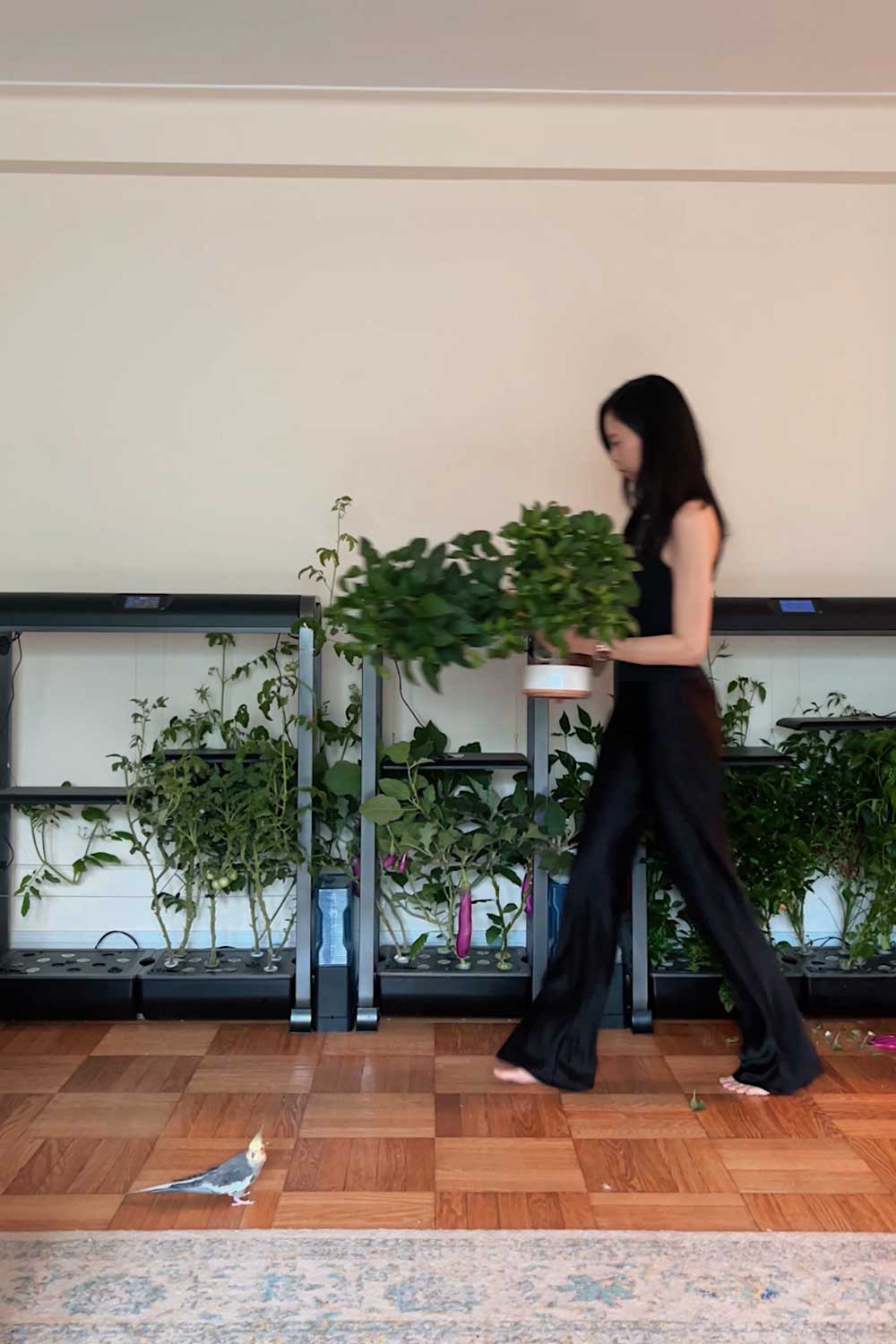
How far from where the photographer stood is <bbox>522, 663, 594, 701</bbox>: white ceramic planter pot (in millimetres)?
2830

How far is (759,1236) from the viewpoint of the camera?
2.07 meters

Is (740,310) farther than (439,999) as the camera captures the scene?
Yes

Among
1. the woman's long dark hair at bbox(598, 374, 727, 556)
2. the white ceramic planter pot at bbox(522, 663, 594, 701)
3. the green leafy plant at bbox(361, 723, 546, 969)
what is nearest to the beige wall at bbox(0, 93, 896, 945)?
the green leafy plant at bbox(361, 723, 546, 969)

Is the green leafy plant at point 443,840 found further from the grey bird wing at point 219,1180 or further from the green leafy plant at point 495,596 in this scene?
the grey bird wing at point 219,1180

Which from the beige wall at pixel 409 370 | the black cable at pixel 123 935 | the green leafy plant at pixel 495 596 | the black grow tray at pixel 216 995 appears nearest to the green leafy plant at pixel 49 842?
the beige wall at pixel 409 370

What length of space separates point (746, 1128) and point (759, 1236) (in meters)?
0.52

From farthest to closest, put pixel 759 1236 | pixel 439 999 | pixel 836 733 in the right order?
pixel 836 733, pixel 439 999, pixel 759 1236

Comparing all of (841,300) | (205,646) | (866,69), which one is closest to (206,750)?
(205,646)

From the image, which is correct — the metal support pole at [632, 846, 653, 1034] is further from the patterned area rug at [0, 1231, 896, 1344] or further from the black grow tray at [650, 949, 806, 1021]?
the patterned area rug at [0, 1231, 896, 1344]

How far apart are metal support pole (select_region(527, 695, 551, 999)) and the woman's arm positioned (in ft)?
2.21

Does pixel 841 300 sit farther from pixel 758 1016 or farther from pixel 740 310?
pixel 758 1016

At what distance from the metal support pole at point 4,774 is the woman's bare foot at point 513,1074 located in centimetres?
167

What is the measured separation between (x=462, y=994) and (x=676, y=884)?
871 mm

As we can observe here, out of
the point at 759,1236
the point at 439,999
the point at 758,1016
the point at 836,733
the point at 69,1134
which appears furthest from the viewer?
the point at 836,733
